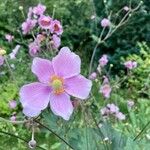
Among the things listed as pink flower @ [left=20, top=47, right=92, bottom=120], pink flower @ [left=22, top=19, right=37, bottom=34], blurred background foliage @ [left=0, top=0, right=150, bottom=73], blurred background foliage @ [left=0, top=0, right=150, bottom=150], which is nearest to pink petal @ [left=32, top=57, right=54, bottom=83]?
pink flower @ [left=20, top=47, right=92, bottom=120]

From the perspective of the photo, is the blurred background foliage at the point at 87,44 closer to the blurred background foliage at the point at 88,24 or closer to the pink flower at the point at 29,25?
the blurred background foliage at the point at 88,24

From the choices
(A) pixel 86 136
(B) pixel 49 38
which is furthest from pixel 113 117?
(A) pixel 86 136

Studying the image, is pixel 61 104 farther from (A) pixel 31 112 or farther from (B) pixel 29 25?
(B) pixel 29 25

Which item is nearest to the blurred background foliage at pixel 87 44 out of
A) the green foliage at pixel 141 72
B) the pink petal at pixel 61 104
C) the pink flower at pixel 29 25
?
the green foliage at pixel 141 72

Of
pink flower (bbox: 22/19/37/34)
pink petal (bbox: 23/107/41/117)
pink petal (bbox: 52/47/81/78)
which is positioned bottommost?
pink flower (bbox: 22/19/37/34)

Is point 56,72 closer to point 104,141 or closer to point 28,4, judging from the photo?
point 104,141

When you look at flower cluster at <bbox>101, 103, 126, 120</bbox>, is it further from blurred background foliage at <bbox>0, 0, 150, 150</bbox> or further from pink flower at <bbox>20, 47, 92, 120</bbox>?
pink flower at <bbox>20, 47, 92, 120</bbox>

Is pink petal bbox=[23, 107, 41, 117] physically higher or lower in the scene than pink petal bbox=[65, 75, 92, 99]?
lower

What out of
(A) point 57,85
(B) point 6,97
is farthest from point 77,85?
(B) point 6,97
